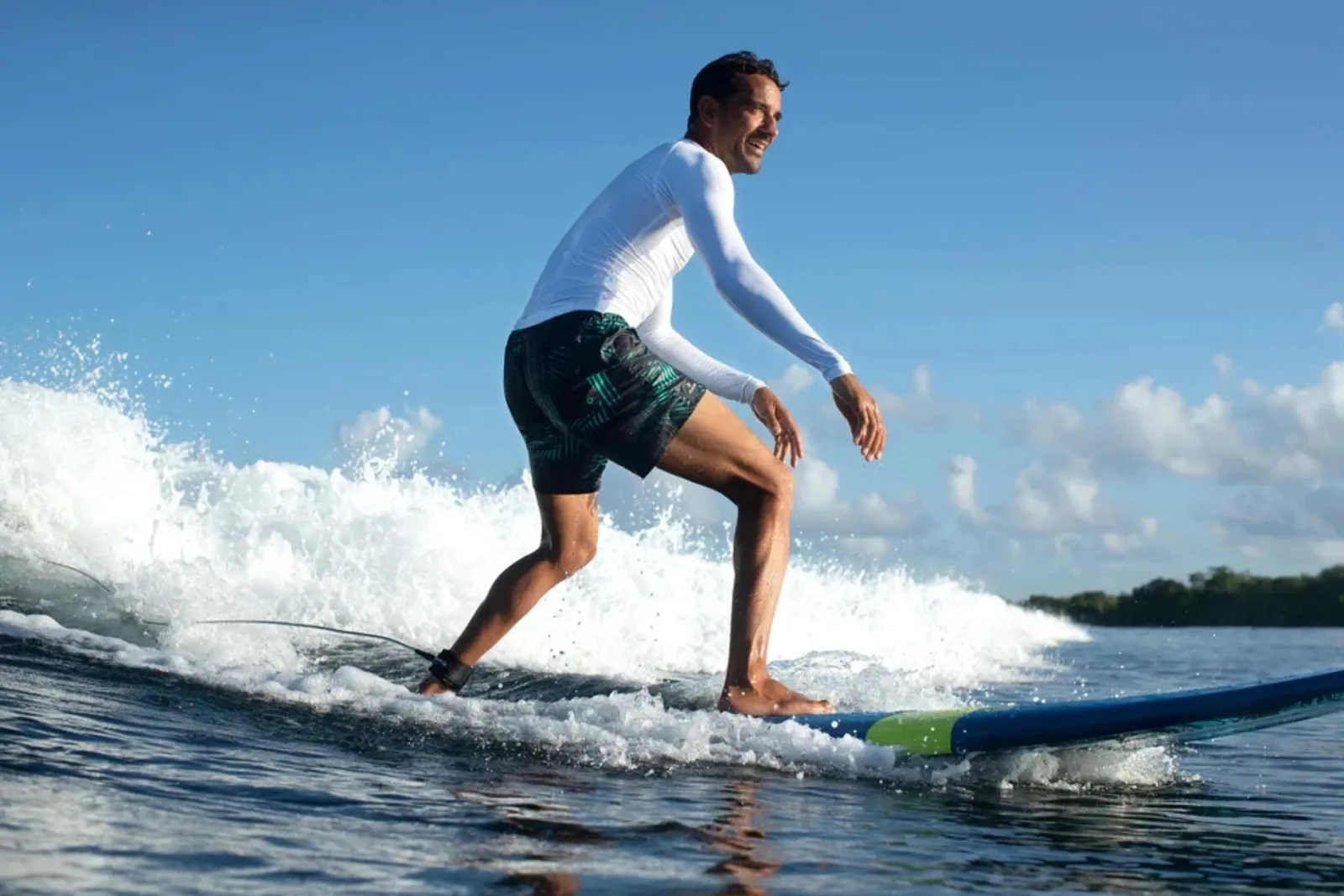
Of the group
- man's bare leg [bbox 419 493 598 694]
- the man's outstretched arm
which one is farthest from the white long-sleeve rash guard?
man's bare leg [bbox 419 493 598 694]

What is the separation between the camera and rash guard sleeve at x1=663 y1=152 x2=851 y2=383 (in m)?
3.96

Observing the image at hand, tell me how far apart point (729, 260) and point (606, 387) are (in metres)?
0.54

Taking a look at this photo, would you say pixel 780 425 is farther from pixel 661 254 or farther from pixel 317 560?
pixel 317 560

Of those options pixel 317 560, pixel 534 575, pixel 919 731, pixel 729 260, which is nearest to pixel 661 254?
pixel 729 260

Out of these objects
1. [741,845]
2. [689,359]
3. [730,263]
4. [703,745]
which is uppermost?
[730,263]

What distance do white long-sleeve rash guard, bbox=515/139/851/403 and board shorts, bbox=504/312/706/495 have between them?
0.25 ft

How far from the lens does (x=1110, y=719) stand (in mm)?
3527

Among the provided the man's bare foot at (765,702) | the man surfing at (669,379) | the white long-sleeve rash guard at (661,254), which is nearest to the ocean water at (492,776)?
the man's bare foot at (765,702)

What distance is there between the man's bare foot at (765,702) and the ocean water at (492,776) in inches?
8.4

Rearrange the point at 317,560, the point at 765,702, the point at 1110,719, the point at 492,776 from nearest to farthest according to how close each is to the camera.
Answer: the point at 492,776 < the point at 1110,719 < the point at 765,702 < the point at 317,560

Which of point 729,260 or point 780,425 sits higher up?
point 729,260

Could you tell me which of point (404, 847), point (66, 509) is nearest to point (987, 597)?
point (66, 509)

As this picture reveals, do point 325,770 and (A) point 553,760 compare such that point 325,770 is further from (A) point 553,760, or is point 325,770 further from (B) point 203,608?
(B) point 203,608

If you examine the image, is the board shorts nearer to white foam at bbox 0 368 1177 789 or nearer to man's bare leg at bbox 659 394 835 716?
man's bare leg at bbox 659 394 835 716
